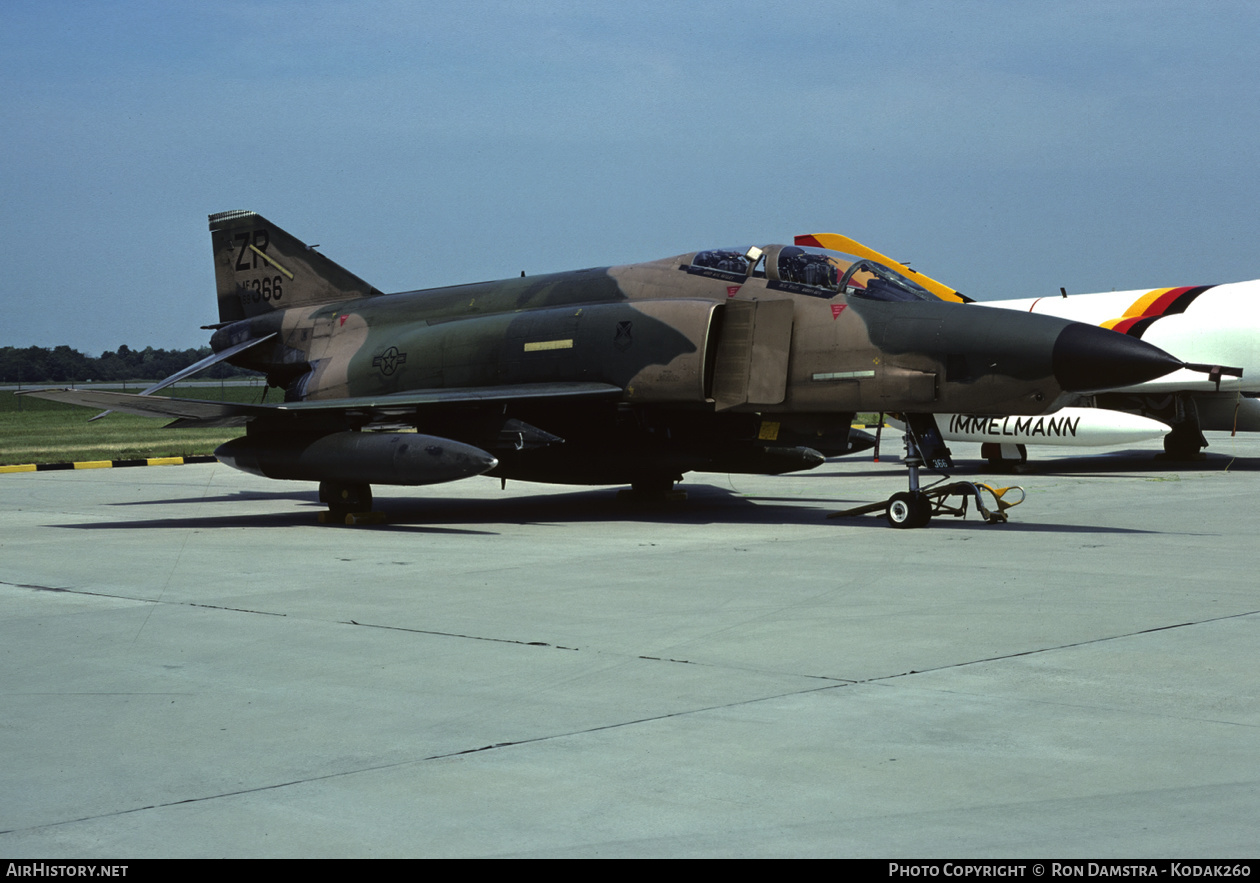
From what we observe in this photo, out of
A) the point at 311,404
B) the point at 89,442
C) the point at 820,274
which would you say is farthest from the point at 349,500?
the point at 89,442

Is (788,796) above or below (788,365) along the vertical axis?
below

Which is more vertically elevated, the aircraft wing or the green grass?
the aircraft wing

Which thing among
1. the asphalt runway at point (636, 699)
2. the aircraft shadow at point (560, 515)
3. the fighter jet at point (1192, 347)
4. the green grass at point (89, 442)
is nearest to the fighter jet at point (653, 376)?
the aircraft shadow at point (560, 515)

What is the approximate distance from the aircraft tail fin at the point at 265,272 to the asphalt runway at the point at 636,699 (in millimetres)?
7596

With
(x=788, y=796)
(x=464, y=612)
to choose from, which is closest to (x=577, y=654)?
(x=464, y=612)

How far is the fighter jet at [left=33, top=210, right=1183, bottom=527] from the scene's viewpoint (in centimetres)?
1170

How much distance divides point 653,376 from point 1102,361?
449cm

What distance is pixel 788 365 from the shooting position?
1254 centimetres

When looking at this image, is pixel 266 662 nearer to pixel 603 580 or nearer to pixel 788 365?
pixel 603 580

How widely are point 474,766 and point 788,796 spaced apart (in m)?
1.14

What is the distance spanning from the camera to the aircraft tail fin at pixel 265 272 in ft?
59.5

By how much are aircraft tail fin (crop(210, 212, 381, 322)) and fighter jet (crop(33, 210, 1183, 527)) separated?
2.01 m

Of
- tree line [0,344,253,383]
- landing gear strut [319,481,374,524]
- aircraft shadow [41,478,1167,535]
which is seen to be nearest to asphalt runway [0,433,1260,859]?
aircraft shadow [41,478,1167,535]

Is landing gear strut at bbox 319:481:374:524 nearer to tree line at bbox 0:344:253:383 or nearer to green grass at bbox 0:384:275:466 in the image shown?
green grass at bbox 0:384:275:466
